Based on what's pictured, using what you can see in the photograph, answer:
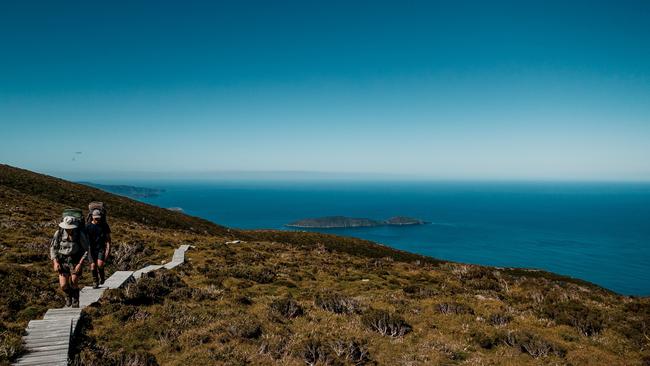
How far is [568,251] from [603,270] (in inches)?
1327

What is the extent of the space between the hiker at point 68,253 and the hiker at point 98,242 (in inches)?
77.6

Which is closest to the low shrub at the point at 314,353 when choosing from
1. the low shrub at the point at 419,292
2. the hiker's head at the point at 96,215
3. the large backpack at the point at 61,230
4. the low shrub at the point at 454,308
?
the low shrub at the point at 454,308

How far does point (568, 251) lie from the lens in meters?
164

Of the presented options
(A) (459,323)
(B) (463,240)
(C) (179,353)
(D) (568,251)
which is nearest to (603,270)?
(D) (568,251)

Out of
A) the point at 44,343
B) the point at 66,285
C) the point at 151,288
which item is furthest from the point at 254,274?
the point at 44,343

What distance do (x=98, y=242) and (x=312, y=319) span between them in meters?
9.48

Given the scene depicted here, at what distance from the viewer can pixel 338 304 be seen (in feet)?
45.7

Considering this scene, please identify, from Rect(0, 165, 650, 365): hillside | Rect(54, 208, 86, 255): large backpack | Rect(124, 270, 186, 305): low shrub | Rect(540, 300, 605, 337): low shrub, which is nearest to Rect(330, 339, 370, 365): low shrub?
Rect(0, 165, 650, 365): hillside

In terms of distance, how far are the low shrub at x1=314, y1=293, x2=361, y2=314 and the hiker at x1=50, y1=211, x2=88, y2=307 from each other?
8557 mm

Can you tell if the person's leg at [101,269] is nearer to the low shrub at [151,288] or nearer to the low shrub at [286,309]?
the low shrub at [151,288]

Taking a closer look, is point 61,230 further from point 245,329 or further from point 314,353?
point 314,353

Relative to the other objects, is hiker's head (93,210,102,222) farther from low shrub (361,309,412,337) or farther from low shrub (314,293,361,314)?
low shrub (361,309,412,337)

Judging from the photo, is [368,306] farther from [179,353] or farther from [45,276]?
[45,276]

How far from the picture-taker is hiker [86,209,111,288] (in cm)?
1401
